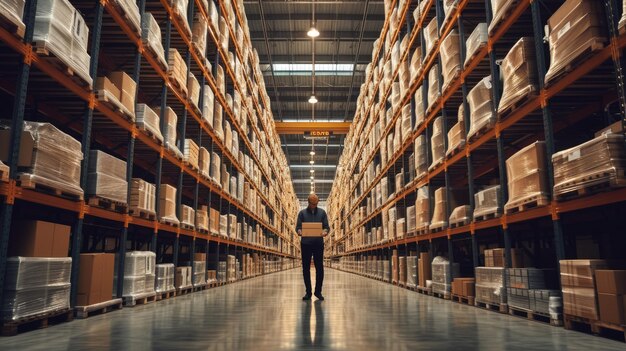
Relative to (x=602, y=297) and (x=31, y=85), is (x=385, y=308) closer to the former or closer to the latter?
(x=602, y=297)

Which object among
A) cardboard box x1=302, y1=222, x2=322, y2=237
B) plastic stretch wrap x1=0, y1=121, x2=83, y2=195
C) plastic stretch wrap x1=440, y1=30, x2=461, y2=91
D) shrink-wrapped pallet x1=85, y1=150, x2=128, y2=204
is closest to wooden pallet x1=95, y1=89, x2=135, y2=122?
shrink-wrapped pallet x1=85, y1=150, x2=128, y2=204

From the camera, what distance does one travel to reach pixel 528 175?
4.60 meters

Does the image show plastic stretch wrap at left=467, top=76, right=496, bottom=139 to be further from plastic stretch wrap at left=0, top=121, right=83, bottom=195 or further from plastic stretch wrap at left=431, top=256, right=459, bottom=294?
plastic stretch wrap at left=0, top=121, right=83, bottom=195

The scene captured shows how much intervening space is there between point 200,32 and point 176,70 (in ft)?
5.35

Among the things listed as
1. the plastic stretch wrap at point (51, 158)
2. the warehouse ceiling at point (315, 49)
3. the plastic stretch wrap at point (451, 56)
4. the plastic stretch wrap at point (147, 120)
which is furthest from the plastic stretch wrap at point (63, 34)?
the warehouse ceiling at point (315, 49)

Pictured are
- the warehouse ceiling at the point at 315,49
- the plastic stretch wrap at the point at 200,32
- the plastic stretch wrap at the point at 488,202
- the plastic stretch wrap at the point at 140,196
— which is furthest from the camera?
the warehouse ceiling at the point at 315,49

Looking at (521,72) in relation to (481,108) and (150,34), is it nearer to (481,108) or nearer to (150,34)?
(481,108)

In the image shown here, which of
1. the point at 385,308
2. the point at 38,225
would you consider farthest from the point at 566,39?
the point at 38,225

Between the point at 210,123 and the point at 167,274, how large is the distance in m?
3.45

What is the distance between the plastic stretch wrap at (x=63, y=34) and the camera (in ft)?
12.7

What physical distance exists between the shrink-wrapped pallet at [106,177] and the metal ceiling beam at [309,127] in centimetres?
1901

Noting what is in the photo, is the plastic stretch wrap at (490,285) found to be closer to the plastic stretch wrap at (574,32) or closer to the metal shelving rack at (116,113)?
the plastic stretch wrap at (574,32)

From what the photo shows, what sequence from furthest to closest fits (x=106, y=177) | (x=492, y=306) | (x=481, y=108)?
(x=481, y=108) → (x=492, y=306) → (x=106, y=177)

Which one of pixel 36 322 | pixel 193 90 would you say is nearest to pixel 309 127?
pixel 193 90
